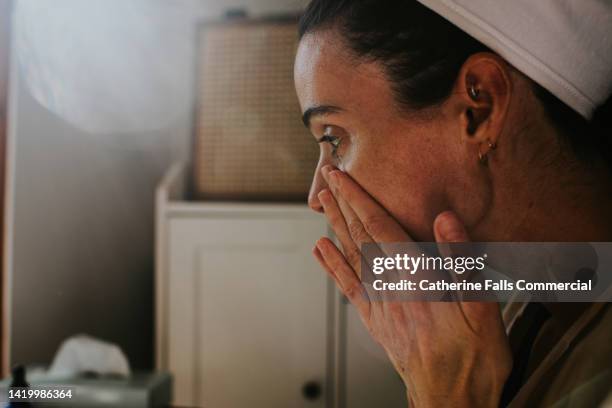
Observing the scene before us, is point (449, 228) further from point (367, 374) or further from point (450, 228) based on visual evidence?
point (367, 374)

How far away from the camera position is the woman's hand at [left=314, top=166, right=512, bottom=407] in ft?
1.00

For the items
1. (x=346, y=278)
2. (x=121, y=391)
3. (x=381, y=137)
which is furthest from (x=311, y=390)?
(x=381, y=137)

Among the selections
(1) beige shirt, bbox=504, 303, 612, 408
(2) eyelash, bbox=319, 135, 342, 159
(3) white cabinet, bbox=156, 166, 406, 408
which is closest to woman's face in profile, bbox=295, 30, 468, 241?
(2) eyelash, bbox=319, 135, 342, 159

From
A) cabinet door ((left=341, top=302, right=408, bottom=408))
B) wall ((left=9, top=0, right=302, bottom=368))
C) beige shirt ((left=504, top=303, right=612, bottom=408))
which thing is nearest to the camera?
beige shirt ((left=504, top=303, right=612, bottom=408))

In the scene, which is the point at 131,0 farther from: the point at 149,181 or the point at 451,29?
the point at 451,29

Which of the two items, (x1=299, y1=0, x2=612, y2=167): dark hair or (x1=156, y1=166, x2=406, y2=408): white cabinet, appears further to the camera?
(x1=156, y1=166, x2=406, y2=408): white cabinet

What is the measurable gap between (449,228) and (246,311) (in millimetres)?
527

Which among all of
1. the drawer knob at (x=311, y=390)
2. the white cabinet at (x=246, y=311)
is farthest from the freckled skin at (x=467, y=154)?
the drawer knob at (x=311, y=390)

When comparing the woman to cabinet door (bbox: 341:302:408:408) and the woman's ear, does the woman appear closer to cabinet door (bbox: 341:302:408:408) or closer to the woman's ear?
the woman's ear

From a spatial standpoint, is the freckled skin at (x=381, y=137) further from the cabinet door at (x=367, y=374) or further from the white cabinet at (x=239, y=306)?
the white cabinet at (x=239, y=306)

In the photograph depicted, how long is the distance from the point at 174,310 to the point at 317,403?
0.91ft

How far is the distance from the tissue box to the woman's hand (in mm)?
395

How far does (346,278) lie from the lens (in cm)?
37

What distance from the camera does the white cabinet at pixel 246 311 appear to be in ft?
2.30
